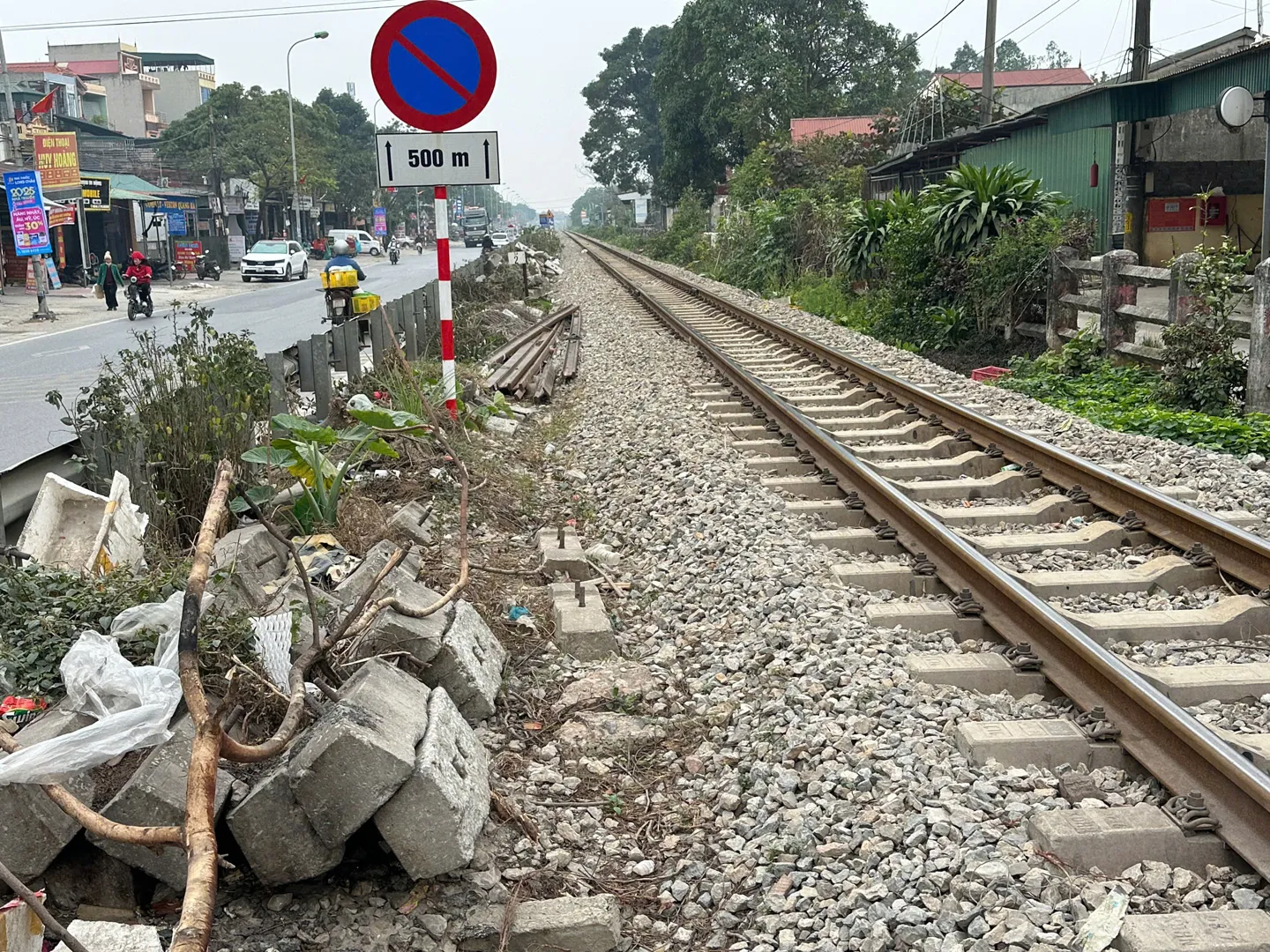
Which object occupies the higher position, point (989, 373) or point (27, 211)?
point (27, 211)

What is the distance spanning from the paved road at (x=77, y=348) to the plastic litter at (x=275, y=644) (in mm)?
2613

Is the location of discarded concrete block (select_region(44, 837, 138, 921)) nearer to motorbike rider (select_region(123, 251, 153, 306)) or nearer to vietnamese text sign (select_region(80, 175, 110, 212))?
motorbike rider (select_region(123, 251, 153, 306))

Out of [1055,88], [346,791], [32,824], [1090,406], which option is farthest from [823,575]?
[1055,88]

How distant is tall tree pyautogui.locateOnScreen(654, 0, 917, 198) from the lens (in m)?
58.4

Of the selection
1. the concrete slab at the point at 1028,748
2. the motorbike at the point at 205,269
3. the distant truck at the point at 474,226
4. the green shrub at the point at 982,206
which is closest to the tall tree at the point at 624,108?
the distant truck at the point at 474,226

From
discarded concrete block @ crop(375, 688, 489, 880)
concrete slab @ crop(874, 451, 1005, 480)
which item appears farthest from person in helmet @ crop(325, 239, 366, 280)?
discarded concrete block @ crop(375, 688, 489, 880)

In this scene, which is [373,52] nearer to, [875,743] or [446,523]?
[446,523]

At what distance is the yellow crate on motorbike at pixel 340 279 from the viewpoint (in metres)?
14.1

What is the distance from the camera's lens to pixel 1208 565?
508 cm

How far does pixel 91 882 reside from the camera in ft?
10.1

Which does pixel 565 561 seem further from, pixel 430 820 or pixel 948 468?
pixel 430 820

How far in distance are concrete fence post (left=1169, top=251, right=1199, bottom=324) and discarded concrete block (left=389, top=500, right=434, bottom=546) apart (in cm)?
699

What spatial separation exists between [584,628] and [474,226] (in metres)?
71.6

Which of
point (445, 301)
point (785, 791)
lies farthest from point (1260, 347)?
point (785, 791)
